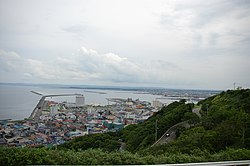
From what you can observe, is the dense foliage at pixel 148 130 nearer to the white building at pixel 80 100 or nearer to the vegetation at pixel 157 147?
the vegetation at pixel 157 147

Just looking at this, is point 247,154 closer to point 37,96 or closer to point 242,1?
point 242,1

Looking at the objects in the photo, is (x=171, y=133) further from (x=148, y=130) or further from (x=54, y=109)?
(x=54, y=109)

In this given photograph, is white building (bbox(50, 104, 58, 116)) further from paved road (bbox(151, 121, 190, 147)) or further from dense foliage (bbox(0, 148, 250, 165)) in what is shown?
paved road (bbox(151, 121, 190, 147))

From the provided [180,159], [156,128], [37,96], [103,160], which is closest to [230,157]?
[180,159]

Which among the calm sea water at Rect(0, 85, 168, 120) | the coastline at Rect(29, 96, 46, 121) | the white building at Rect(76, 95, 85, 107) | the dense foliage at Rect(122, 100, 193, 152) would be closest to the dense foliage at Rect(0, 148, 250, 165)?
the calm sea water at Rect(0, 85, 168, 120)

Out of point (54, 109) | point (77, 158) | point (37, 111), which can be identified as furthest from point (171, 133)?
point (77, 158)

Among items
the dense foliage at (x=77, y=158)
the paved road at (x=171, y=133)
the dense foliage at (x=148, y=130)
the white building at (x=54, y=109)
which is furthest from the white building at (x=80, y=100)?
the paved road at (x=171, y=133)
